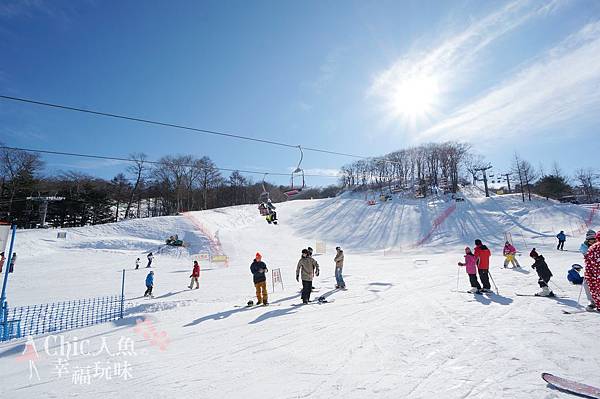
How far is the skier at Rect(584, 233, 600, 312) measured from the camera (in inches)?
241

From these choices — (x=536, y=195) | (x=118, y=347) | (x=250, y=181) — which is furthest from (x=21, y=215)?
(x=536, y=195)

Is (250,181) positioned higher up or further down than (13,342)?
higher up

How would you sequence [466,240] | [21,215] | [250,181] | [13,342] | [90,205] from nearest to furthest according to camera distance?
[13,342], [466,240], [21,215], [90,205], [250,181]

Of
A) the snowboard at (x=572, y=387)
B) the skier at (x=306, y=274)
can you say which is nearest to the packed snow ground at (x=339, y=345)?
the snowboard at (x=572, y=387)

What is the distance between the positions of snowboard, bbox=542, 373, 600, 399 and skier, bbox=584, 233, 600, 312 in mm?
4158

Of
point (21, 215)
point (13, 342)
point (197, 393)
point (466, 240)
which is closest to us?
point (197, 393)

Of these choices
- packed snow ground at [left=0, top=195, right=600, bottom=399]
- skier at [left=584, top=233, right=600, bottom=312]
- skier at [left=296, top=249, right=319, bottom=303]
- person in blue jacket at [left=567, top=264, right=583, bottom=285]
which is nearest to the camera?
packed snow ground at [left=0, top=195, right=600, bottom=399]

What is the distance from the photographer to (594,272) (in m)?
6.17

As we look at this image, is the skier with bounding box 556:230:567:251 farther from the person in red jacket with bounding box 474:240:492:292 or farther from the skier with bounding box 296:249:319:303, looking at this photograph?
the skier with bounding box 296:249:319:303

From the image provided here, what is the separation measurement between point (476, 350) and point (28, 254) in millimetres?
36452

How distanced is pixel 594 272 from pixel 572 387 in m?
4.45

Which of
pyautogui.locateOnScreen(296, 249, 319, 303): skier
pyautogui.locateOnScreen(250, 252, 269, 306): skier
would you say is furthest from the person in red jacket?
pyautogui.locateOnScreen(250, 252, 269, 306): skier

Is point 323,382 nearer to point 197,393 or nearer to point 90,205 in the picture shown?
point 197,393

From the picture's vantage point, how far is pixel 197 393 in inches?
149
